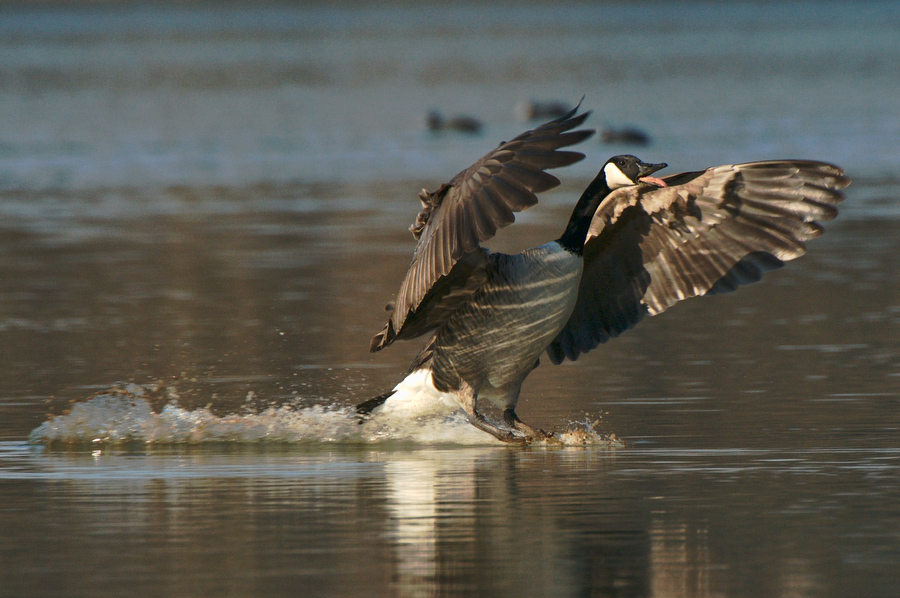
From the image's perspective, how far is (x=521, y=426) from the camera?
8852mm

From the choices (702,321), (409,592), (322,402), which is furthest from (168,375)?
(409,592)

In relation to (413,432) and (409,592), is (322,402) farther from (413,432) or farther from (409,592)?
(409,592)

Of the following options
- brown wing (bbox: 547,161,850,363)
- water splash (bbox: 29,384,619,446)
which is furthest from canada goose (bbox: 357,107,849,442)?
water splash (bbox: 29,384,619,446)

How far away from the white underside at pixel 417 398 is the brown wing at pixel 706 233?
111 centimetres

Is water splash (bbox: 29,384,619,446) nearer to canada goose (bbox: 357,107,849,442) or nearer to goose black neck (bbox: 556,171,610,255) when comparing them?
canada goose (bbox: 357,107,849,442)

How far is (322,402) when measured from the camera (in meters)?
9.93

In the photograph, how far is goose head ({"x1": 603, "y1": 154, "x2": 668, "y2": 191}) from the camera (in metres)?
8.70

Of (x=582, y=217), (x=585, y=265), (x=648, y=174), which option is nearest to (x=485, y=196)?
(x=582, y=217)

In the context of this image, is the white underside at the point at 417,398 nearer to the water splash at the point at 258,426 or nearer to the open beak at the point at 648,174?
the water splash at the point at 258,426

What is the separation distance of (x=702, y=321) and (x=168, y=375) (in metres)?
4.32

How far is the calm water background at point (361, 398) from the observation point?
621cm

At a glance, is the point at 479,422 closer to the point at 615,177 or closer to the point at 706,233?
the point at 615,177

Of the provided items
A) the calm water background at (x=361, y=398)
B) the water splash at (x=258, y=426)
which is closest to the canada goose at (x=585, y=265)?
the water splash at (x=258, y=426)

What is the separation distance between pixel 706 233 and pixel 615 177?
0.88 meters
